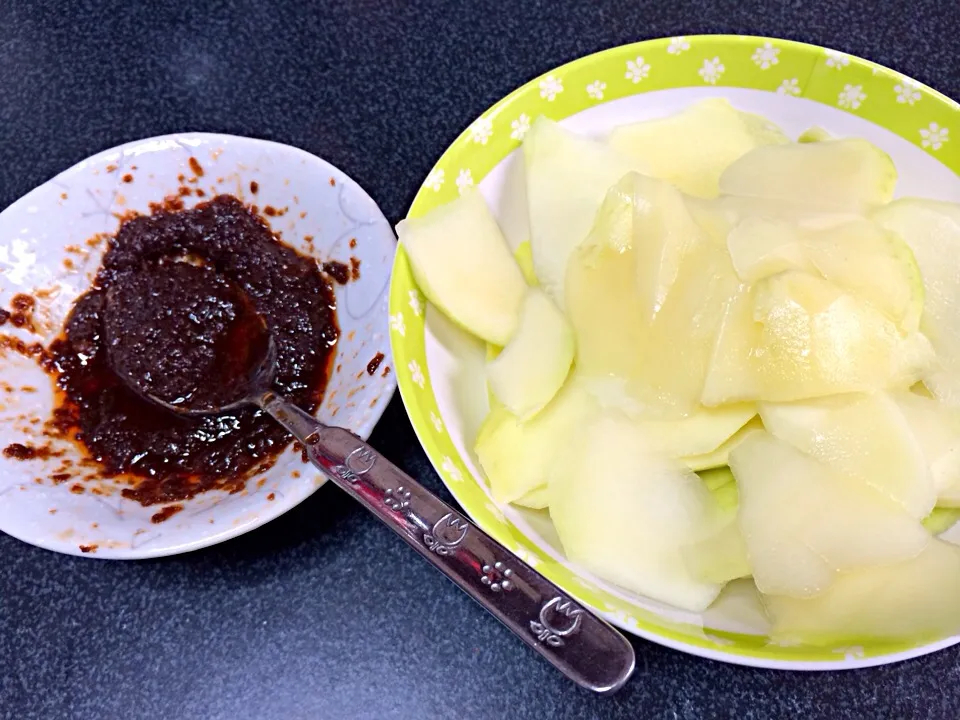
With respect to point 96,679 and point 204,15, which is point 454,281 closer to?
point 96,679

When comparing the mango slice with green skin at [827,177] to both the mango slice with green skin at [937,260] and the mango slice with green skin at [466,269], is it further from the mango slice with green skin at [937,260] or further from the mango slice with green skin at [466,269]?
the mango slice with green skin at [466,269]

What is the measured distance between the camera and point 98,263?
1.20 metres

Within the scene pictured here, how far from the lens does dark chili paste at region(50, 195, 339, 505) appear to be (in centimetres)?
102

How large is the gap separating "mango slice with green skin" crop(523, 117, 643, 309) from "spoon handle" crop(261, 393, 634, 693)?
31 centimetres

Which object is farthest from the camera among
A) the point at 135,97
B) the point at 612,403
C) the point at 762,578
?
the point at 135,97

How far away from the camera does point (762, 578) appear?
27.4 inches

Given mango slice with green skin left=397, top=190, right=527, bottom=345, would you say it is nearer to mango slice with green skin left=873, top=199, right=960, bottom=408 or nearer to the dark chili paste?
the dark chili paste

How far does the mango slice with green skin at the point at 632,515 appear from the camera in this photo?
76 centimetres

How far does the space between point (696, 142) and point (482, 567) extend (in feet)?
2.20

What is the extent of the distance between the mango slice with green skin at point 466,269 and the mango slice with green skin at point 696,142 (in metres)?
0.25

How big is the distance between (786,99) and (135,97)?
1275mm

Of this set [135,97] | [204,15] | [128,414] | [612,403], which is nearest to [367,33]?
[204,15]

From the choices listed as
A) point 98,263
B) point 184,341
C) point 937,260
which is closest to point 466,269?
point 184,341

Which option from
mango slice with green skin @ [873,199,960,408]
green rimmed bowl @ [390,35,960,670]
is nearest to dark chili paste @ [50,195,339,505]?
green rimmed bowl @ [390,35,960,670]
